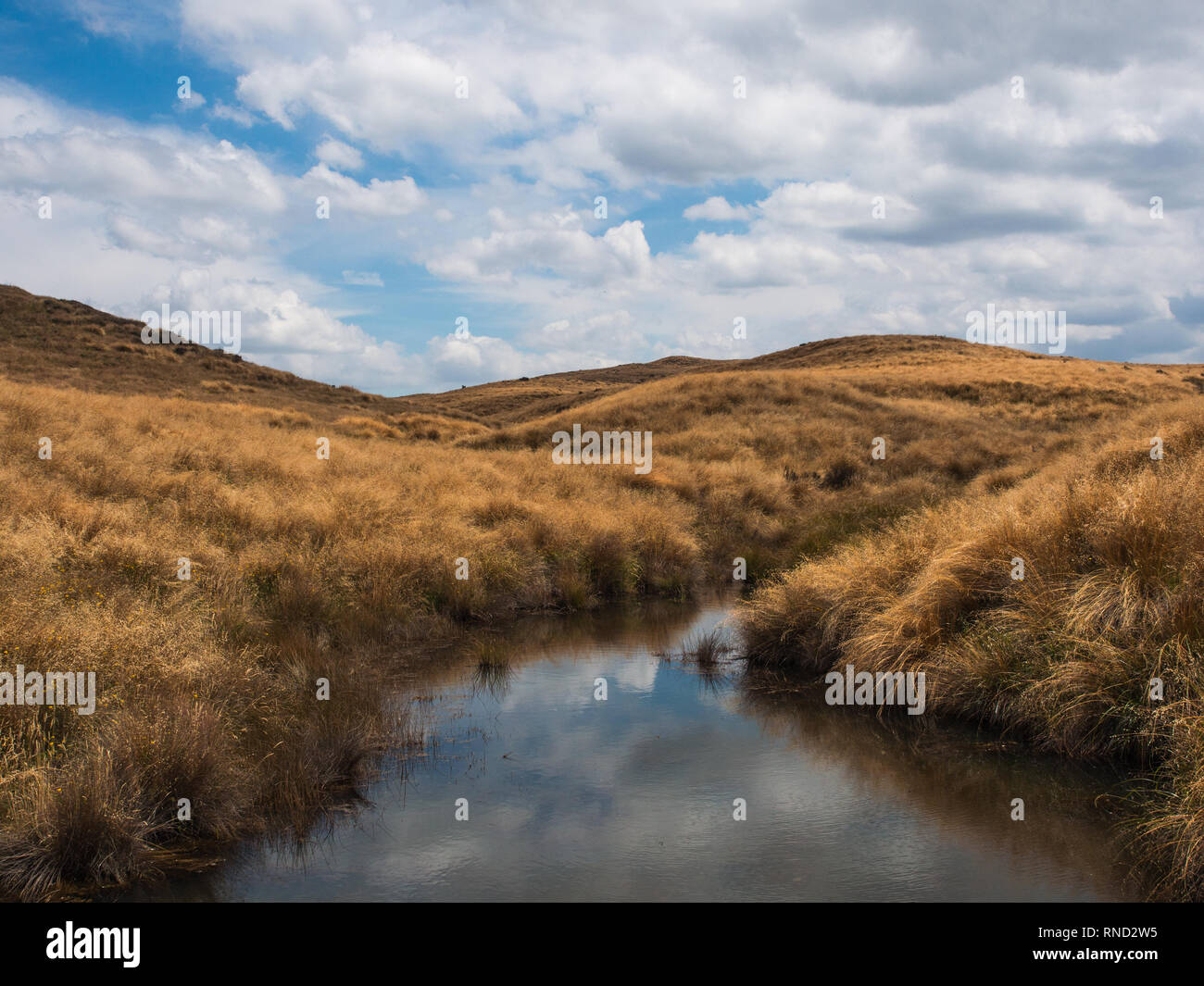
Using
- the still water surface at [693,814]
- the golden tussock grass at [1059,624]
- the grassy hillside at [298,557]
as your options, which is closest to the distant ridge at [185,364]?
the grassy hillside at [298,557]

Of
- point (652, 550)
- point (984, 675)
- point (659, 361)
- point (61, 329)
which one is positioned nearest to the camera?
point (984, 675)

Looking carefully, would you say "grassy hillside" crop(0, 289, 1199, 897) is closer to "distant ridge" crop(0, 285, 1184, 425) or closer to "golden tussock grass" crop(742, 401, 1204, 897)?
"golden tussock grass" crop(742, 401, 1204, 897)

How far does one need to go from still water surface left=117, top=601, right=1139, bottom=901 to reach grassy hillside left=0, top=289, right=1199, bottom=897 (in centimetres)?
79

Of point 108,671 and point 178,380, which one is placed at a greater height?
point 178,380

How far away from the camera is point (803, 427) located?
3538 centimetres

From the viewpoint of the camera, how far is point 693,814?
7.01 metres

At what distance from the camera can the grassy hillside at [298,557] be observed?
6.36 meters

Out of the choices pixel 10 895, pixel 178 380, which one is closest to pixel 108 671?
pixel 10 895

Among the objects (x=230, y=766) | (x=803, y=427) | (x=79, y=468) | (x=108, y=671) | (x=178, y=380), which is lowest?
(x=230, y=766)

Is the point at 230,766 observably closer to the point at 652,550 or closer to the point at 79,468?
the point at 79,468

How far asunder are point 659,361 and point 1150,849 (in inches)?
4544

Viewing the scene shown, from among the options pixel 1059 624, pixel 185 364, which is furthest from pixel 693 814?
pixel 185 364

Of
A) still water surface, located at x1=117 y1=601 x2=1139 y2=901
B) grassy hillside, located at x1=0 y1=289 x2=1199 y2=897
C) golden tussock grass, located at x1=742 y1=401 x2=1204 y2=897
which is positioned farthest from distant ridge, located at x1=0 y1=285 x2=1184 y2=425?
golden tussock grass, located at x1=742 y1=401 x2=1204 y2=897
